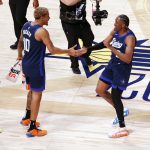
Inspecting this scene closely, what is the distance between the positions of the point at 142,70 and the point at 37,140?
3.07 m

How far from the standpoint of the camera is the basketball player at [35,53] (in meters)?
5.41

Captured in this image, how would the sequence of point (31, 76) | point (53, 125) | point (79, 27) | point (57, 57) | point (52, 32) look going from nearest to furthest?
point (31, 76) → point (53, 125) → point (79, 27) → point (57, 57) → point (52, 32)

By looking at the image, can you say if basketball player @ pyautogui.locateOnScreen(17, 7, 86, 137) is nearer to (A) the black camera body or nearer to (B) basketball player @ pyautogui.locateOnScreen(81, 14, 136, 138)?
(B) basketball player @ pyautogui.locateOnScreen(81, 14, 136, 138)

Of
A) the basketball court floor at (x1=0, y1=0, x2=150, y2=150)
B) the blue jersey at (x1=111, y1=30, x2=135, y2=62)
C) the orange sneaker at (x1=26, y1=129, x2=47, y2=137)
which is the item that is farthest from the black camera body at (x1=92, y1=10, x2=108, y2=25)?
the orange sneaker at (x1=26, y1=129, x2=47, y2=137)

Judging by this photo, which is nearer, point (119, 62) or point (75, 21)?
point (119, 62)

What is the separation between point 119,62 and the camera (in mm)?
5656

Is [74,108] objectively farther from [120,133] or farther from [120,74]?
[120,74]

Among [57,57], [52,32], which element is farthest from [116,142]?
[52,32]

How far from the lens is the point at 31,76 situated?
5.59m

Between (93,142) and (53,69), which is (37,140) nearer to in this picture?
(93,142)

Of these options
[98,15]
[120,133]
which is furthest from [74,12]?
[120,133]

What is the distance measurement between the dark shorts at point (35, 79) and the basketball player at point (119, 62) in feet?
2.67

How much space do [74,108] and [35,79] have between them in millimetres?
1257

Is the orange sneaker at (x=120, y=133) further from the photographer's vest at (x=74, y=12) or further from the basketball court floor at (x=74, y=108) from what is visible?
the photographer's vest at (x=74, y=12)
